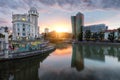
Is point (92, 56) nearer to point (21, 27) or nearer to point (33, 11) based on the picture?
point (21, 27)

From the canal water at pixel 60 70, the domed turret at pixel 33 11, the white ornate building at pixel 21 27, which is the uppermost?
the domed turret at pixel 33 11

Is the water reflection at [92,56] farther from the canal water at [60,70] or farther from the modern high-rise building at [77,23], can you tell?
the modern high-rise building at [77,23]

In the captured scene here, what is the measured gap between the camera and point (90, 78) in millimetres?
13312

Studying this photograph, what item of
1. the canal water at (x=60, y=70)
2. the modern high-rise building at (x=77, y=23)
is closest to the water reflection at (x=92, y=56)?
the canal water at (x=60, y=70)

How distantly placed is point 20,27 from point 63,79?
51446mm

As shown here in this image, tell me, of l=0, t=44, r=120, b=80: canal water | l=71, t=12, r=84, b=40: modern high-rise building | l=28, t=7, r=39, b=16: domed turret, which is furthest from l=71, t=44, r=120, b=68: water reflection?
l=71, t=12, r=84, b=40: modern high-rise building

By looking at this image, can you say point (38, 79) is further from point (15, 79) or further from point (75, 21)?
point (75, 21)

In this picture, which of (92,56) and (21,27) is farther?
(21,27)

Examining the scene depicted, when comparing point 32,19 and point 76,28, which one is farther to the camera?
point 76,28

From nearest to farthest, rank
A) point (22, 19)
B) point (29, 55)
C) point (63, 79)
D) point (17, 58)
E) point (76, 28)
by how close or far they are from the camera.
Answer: point (63, 79) → point (17, 58) → point (29, 55) → point (22, 19) → point (76, 28)

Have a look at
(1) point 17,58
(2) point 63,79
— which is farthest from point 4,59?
(2) point 63,79

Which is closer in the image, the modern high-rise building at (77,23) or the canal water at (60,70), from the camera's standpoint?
the canal water at (60,70)

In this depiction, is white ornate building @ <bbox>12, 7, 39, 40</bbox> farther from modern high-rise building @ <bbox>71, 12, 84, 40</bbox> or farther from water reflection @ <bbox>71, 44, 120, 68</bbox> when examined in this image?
modern high-rise building @ <bbox>71, 12, 84, 40</bbox>

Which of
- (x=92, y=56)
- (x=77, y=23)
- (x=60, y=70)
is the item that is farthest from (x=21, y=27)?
(x=77, y=23)
